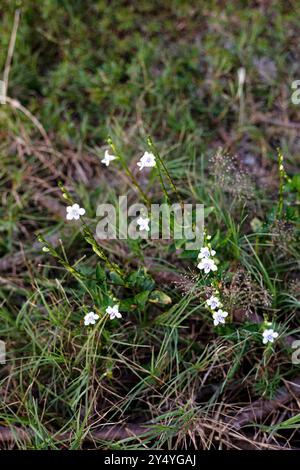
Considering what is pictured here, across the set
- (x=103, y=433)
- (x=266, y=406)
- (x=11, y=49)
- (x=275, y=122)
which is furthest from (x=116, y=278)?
(x=11, y=49)

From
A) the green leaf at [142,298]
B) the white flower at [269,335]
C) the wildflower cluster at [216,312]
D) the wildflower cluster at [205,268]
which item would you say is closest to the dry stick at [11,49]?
the wildflower cluster at [205,268]

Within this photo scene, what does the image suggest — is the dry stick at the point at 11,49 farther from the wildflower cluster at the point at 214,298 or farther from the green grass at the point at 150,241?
the wildflower cluster at the point at 214,298

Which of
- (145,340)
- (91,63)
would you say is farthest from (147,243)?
(91,63)

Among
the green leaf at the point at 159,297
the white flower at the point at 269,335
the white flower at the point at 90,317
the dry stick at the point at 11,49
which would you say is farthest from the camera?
the dry stick at the point at 11,49

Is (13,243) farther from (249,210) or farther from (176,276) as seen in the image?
(249,210)

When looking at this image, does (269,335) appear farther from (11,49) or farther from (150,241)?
(11,49)

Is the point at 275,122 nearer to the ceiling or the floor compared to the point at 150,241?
nearer to the ceiling

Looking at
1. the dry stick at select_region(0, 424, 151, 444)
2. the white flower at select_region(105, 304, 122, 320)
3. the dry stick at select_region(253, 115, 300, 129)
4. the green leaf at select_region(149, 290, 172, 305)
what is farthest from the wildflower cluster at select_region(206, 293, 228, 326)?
the dry stick at select_region(253, 115, 300, 129)

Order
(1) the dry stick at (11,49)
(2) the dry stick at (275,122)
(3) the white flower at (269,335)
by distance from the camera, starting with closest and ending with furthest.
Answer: (3) the white flower at (269,335), (2) the dry stick at (275,122), (1) the dry stick at (11,49)

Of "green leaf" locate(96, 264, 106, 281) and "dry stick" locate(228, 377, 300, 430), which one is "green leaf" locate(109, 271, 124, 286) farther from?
"dry stick" locate(228, 377, 300, 430)
